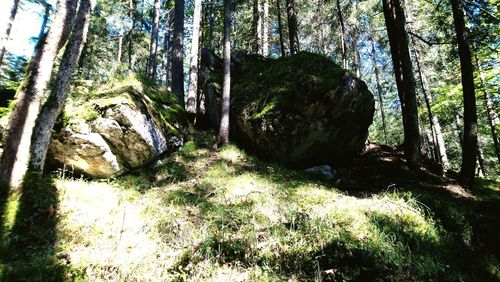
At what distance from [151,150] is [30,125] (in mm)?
3123

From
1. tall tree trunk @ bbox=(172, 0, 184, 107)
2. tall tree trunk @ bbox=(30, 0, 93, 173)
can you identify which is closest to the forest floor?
tall tree trunk @ bbox=(30, 0, 93, 173)

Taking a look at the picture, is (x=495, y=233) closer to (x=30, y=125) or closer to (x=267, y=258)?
(x=267, y=258)

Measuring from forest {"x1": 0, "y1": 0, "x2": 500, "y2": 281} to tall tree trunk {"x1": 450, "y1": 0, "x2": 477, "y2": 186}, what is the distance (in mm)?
33

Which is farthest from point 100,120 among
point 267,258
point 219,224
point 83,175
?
point 267,258

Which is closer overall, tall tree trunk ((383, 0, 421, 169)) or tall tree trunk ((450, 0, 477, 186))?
tall tree trunk ((450, 0, 477, 186))

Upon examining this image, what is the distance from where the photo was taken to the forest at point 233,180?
4.48 m

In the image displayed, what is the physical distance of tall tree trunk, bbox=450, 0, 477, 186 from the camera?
7675mm

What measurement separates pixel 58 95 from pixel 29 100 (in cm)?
78

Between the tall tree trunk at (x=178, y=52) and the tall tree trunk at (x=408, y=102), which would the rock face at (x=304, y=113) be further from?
the tall tree trunk at (x=178, y=52)

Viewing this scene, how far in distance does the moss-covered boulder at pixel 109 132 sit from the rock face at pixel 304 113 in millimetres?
3082

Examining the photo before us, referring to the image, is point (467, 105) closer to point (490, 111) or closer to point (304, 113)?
point (304, 113)

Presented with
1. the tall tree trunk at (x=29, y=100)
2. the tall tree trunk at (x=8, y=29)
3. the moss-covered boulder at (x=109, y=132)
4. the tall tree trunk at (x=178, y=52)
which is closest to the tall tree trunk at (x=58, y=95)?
the tall tree trunk at (x=29, y=100)

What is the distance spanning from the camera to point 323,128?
9.34 metres

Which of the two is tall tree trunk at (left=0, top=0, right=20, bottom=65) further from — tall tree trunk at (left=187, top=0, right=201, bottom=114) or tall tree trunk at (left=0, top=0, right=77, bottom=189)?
tall tree trunk at (left=0, top=0, right=77, bottom=189)
